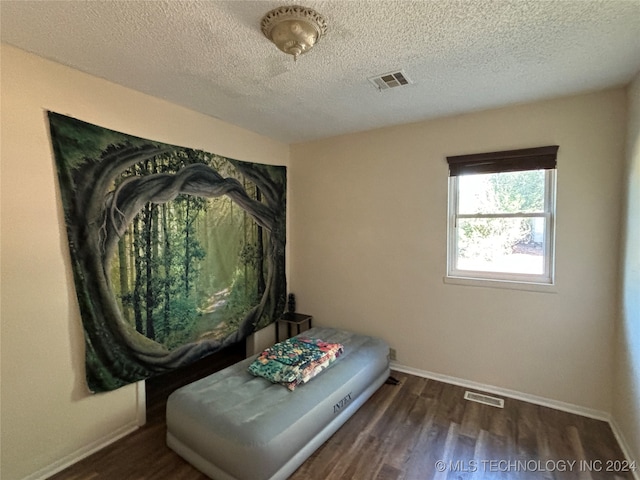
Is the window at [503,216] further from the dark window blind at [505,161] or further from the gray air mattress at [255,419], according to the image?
the gray air mattress at [255,419]

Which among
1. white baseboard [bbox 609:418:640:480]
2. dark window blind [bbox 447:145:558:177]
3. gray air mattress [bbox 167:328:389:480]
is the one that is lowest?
white baseboard [bbox 609:418:640:480]

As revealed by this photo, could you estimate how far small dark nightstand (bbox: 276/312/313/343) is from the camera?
357 centimetres

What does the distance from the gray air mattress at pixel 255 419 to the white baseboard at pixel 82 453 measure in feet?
1.38

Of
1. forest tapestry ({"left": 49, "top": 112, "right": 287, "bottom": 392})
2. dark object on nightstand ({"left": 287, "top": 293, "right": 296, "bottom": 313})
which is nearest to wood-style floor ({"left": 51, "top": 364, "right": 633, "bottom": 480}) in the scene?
forest tapestry ({"left": 49, "top": 112, "right": 287, "bottom": 392})

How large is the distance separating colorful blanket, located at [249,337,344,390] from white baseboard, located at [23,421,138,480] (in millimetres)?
968

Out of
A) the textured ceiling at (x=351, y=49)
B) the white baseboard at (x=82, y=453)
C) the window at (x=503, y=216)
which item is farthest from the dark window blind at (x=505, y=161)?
the white baseboard at (x=82, y=453)

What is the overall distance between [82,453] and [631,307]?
3664 millimetres

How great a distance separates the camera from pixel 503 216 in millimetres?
2691

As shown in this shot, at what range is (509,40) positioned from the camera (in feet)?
5.41

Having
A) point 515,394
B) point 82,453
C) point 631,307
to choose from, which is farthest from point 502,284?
point 82,453

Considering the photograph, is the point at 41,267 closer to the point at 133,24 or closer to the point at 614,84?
the point at 133,24

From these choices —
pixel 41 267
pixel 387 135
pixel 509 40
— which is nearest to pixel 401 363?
pixel 387 135

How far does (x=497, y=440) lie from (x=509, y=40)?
249 centimetres

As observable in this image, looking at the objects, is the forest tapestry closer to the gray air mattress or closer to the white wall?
the gray air mattress
